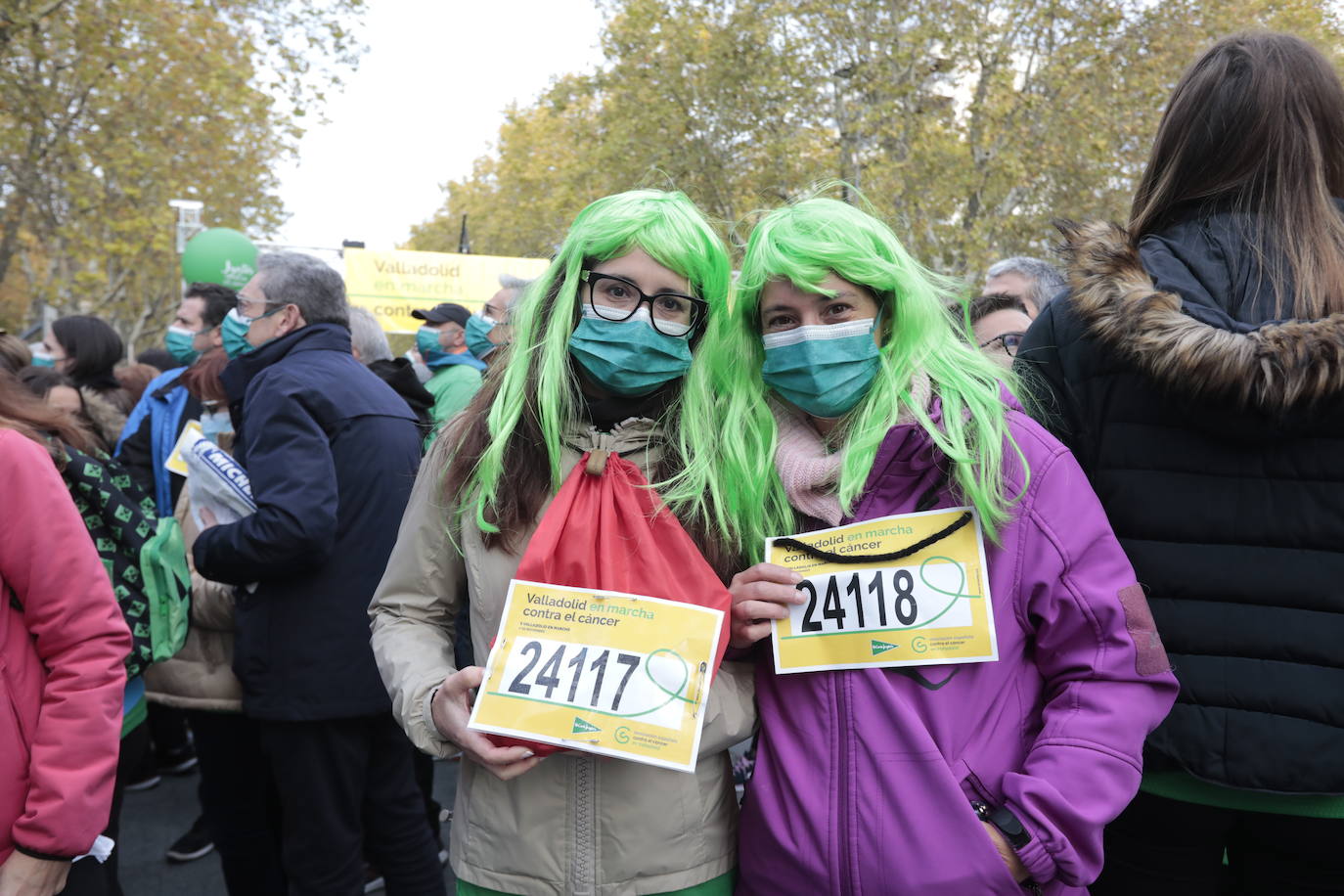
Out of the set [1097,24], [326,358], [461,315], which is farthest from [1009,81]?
[326,358]

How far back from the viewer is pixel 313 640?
3.00m

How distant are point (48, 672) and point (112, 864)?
0.67m

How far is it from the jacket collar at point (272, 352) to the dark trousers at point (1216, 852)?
2613mm

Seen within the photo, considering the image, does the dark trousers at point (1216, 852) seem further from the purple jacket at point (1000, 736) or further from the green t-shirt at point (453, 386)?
the green t-shirt at point (453, 386)

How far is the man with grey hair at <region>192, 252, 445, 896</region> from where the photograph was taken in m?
2.92

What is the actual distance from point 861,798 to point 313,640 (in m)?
1.96

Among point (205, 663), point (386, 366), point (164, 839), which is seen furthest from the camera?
point (386, 366)

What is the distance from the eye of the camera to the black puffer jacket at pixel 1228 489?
158 cm

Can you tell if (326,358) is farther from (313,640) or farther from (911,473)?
(911,473)

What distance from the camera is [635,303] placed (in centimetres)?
194

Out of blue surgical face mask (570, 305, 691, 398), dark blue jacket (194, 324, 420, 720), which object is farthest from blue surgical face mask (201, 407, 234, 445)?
blue surgical face mask (570, 305, 691, 398)

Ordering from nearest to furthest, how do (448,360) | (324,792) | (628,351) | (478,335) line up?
(628,351)
(324,792)
(448,360)
(478,335)

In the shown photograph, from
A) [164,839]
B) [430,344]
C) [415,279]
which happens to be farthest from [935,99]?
[164,839]

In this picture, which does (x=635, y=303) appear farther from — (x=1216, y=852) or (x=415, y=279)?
(x=415, y=279)
